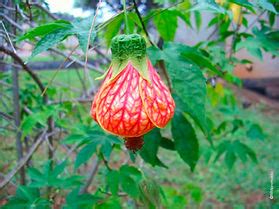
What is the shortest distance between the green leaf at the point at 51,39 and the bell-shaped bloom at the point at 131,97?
86mm

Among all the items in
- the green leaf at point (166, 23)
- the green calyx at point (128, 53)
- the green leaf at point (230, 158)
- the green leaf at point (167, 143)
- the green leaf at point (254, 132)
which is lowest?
the green leaf at point (230, 158)

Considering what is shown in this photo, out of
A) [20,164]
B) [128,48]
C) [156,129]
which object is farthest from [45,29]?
[20,164]

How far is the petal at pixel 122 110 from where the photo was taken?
0.63m

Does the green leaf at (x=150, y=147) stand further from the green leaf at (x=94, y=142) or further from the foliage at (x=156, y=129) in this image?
the green leaf at (x=94, y=142)

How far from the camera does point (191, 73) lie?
83 cm

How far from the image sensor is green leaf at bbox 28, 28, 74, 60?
696mm

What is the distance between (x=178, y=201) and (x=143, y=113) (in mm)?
1153

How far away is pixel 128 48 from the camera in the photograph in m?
0.72

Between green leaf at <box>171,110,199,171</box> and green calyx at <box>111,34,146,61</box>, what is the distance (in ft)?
1.32

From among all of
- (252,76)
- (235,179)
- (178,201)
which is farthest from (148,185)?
(252,76)

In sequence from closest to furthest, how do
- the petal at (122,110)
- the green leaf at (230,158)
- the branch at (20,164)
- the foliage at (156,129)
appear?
1. the petal at (122,110)
2. the foliage at (156,129)
3. the branch at (20,164)
4. the green leaf at (230,158)

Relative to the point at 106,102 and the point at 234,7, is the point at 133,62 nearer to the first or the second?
the point at 106,102

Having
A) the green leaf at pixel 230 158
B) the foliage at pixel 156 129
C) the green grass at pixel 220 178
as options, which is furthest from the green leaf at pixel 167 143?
the green grass at pixel 220 178

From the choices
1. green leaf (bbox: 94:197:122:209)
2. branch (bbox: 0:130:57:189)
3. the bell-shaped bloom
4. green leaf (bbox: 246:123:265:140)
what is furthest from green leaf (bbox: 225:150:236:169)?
the bell-shaped bloom
